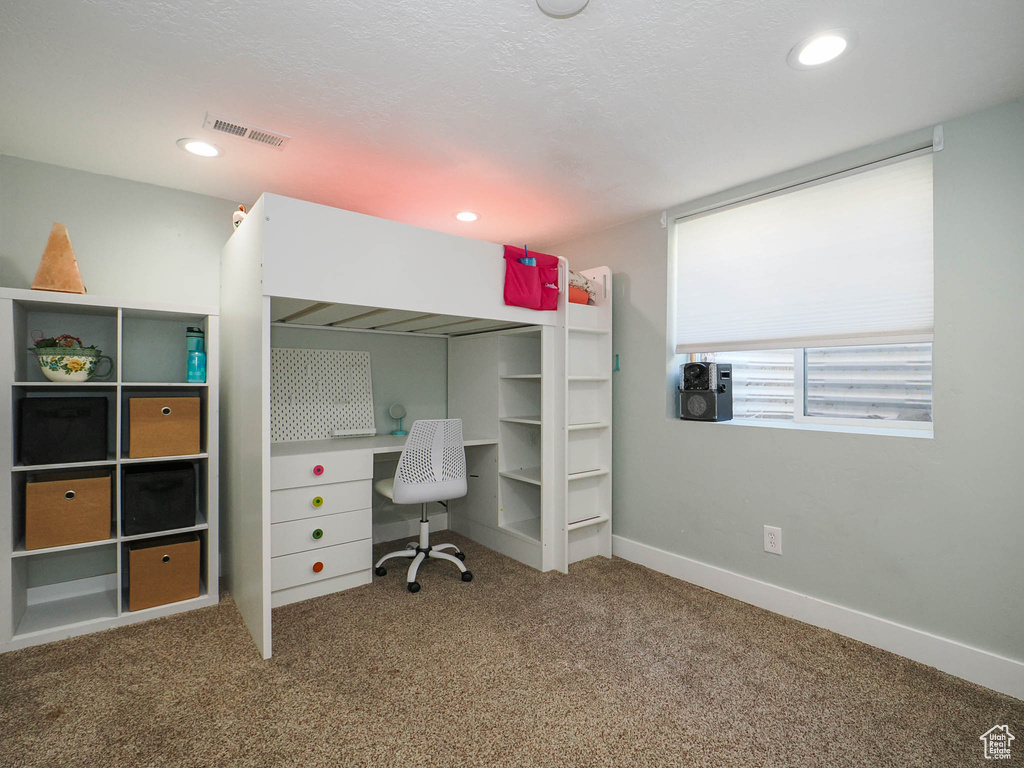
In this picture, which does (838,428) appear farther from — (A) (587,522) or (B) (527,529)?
(B) (527,529)

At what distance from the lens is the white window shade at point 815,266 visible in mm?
2238

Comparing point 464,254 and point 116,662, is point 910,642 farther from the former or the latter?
point 116,662

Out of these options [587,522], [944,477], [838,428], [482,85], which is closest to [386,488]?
[587,522]

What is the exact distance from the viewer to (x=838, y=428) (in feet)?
8.08

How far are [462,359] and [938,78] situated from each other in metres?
2.91

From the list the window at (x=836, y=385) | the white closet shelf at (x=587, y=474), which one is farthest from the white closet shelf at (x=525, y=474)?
the window at (x=836, y=385)

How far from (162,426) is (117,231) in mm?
1121

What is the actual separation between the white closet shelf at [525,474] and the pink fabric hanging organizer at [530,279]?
1.13 meters

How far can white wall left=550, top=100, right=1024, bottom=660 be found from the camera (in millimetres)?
1936

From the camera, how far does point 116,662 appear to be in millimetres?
2072

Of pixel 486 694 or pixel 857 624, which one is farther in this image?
pixel 857 624

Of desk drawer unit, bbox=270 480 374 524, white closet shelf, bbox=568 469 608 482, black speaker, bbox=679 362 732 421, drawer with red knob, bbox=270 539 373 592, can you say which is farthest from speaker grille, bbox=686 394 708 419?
drawer with red knob, bbox=270 539 373 592

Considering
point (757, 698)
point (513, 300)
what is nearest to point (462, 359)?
point (513, 300)

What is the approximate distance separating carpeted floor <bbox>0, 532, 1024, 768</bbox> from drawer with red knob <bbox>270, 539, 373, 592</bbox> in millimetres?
141
